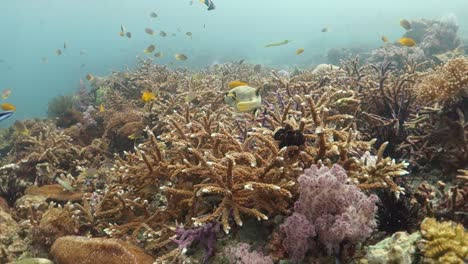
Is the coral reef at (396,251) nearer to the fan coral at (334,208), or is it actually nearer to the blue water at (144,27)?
the fan coral at (334,208)

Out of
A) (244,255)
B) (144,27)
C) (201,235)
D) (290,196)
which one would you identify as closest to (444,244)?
(290,196)

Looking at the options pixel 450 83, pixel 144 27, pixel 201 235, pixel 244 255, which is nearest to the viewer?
pixel 244 255

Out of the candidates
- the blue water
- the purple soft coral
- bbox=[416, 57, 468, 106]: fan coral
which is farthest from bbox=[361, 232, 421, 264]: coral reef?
the blue water

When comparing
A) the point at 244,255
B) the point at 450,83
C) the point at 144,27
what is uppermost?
the point at 450,83

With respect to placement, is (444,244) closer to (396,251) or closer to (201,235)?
(396,251)

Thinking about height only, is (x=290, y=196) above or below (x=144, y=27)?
above

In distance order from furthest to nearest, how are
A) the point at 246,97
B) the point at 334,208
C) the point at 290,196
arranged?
the point at 246,97 < the point at 290,196 < the point at 334,208

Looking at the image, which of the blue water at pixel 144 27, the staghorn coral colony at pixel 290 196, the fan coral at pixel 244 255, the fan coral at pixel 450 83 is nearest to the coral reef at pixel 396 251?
the staghorn coral colony at pixel 290 196

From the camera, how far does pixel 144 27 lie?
143 meters

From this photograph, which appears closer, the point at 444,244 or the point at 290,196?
the point at 444,244

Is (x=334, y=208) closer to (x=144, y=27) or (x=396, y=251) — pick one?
(x=396, y=251)

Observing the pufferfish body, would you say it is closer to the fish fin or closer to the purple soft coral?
the fish fin

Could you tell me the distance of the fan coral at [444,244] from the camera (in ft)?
7.69

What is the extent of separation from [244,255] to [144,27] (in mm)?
150497
